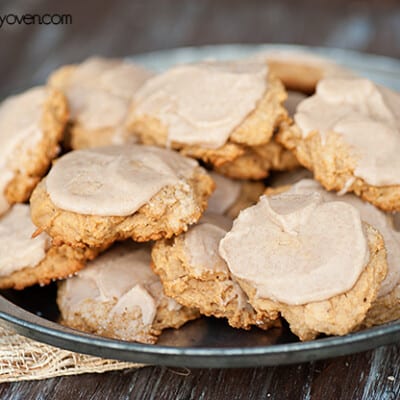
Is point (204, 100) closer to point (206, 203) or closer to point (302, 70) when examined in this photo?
point (206, 203)

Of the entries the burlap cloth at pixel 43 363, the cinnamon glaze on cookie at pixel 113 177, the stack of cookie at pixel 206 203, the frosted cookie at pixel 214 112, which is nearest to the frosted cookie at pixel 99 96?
the stack of cookie at pixel 206 203

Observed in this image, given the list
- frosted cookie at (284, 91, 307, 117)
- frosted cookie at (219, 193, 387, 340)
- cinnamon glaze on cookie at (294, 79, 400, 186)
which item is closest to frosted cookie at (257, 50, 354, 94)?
frosted cookie at (284, 91, 307, 117)

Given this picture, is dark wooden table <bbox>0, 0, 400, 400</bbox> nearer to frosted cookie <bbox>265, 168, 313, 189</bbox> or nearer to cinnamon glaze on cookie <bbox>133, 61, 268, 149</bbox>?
cinnamon glaze on cookie <bbox>133, 61, 268, 149</bbox>

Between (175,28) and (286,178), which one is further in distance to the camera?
(175,28)

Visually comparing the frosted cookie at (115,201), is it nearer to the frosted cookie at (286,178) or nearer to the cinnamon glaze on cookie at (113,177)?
the cinnamon glaze on cookie at (113,177)

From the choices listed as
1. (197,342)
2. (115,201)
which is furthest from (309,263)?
(115,201)

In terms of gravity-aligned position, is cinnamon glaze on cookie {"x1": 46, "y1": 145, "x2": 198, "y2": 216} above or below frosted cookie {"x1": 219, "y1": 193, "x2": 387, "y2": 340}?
above
